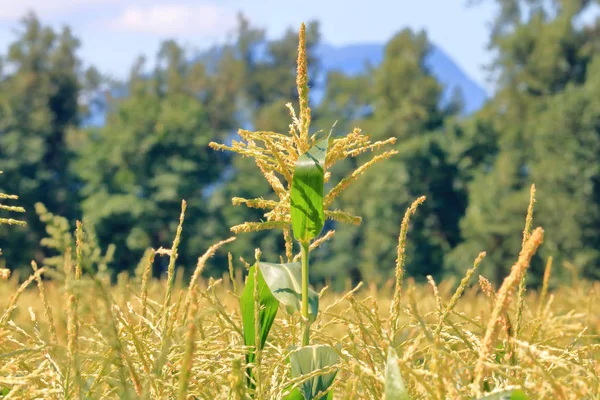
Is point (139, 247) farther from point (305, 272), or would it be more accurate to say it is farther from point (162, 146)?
point (305, 272)

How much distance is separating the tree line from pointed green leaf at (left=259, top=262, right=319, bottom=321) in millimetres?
26373

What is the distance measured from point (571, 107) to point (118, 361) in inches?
1120

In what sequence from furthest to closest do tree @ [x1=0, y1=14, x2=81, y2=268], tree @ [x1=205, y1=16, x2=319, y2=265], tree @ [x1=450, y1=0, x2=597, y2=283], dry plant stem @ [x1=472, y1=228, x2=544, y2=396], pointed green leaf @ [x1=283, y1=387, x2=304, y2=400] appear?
tree @ [x1=205, y1=16, x2=319, y2=265] < tree @ [x1=0, y1=14, x2=81, y2=268] < tree @ [x1=450, y1=0, x2=597, y2=283] < pointed green leaf @ [x1=283, y1=387, x2=304, y2=400] < dry plant stem @ [x1=472, y1=228, x2=544, y2=396]

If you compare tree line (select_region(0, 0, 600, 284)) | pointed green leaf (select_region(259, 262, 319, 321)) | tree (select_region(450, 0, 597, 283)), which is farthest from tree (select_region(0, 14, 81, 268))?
pointed green leaf (select_region(259, 262, 319, 321))

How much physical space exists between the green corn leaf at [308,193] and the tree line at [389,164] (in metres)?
26.4

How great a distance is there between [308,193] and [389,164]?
104 feet

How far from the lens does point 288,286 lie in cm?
148

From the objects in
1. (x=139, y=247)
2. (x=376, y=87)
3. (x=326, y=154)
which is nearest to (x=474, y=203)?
(x=376, y=87)

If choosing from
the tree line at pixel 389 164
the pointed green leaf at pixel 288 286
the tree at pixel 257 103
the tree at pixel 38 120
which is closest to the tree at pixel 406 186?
the tree line at pixel 389 164

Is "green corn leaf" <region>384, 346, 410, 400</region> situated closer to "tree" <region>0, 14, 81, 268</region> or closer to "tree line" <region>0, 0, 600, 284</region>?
"tree line" <region>0, 0, 600, 284</region>

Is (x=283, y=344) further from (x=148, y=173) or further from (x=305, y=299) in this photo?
(x=148, y=173)

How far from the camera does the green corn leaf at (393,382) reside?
1070 mm

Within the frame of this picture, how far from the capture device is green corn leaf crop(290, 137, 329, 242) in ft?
4.57

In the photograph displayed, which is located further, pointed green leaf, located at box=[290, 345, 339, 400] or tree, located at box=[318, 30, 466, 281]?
tree, located at box=[318, 30, 466, 281]
